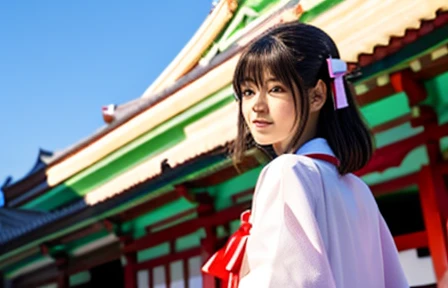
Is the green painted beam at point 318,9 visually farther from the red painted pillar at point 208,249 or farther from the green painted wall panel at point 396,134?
the red painted pillar at point 208,249

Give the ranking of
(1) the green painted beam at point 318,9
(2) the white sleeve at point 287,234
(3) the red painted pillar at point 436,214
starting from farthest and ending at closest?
(1) the green painted beam at point 318,9, (3) the red painted pillar at point 436,214, (2) the white sleeve at point 287,234

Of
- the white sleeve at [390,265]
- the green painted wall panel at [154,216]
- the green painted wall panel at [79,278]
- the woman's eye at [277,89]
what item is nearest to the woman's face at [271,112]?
the woman's eye at [277,89]

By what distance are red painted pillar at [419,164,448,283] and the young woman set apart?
3010 mm

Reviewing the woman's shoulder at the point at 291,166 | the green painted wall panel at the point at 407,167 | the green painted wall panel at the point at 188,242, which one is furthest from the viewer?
the green painted wall panel at the point at 188,242

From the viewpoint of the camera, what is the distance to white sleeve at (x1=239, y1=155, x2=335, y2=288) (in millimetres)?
1708

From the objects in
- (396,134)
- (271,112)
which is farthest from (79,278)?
(271,112)

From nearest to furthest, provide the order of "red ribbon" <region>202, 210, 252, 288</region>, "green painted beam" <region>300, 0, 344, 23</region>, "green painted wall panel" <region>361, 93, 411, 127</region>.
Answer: "red ribbon" <region>202, 210, 252, 288</region>
"green painted wall panel" <region>361, 93, 411, 127</region>
"green painted beam" <region>300, 0, 344, 23</region>

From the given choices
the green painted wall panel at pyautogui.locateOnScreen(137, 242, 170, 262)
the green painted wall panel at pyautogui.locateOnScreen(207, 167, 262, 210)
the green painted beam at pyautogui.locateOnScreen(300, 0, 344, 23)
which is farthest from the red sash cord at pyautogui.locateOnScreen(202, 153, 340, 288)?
the green painted wall panel at pyautogui.locateOnScreen(137, 242, 170, 262)

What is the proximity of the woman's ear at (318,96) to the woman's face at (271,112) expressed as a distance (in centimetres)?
9

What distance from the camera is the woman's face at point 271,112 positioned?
6.43 ft

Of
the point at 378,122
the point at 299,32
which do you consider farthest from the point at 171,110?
the point at 299,32

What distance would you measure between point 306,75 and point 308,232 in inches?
18.9

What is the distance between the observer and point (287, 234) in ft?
5.75

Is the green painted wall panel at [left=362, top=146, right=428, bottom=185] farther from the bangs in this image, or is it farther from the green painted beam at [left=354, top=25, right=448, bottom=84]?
the bangs
